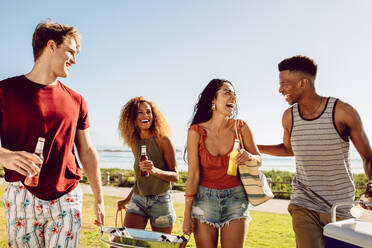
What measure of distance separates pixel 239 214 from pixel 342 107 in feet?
4.20

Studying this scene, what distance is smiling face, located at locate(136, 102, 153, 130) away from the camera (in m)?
4.32

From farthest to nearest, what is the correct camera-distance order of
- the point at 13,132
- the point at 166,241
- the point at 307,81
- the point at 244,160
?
the point at 307,81 → the point at 244,160 → the point at 166,241 → the point at 13,132

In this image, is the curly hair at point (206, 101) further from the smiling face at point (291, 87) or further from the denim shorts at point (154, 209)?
the denim shorts at point (154, 209)

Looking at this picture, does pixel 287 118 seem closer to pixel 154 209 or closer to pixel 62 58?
pixel 154 209

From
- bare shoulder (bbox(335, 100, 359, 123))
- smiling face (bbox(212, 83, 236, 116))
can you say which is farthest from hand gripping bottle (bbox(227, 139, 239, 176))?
bare shoulder (bbox(335, 100, 359, 123))

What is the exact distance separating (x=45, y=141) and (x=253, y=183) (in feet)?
5.69

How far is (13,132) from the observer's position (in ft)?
7.88

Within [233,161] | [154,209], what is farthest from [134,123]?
[233,161]

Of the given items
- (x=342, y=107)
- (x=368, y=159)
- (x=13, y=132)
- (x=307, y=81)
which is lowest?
(x=368, y=159)

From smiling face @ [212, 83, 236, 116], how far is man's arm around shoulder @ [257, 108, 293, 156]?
0.55 meters

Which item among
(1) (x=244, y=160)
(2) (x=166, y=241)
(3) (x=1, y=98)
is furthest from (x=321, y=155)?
(3) (x=1, y=98)

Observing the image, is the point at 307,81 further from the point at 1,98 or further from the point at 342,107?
the point at 1,98

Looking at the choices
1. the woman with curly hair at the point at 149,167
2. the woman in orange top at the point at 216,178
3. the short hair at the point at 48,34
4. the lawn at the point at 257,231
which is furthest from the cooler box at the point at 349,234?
the lawn at the point at 257,231

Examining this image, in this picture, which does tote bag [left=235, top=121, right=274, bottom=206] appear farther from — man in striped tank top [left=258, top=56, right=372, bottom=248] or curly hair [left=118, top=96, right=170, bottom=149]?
curly hair [left=118, top=96, right=170, bottom=149]
